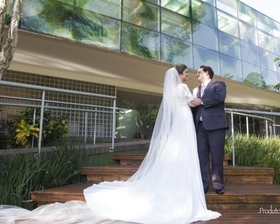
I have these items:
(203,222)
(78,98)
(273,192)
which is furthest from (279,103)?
(203,222)

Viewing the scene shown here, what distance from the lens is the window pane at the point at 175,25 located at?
923 centimetres

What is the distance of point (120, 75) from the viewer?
30.5 feet

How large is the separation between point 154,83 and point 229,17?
4.45 m

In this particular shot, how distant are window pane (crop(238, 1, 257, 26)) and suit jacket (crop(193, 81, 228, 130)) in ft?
32.6

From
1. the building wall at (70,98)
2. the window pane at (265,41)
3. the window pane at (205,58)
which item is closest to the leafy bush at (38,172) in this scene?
the building wall at (70,98)

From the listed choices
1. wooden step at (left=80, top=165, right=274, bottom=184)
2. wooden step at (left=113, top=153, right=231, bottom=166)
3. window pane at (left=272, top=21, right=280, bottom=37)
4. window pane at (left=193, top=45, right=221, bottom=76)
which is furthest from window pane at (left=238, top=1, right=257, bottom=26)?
wooden step at (left=80, top=165, right=274, bottom=184)

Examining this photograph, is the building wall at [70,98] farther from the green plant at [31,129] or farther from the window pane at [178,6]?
the window pane at [178,6]

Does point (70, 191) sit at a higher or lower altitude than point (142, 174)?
lower

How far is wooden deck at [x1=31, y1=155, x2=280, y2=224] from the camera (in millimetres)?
2826

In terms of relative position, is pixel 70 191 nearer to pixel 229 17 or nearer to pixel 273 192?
pixel 273 192

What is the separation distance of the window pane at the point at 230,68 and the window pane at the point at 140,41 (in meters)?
3.11

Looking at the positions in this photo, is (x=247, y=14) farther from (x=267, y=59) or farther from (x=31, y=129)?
(x=31, y=129)

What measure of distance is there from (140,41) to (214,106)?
563 cm

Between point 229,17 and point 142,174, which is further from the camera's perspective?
point 229,17
